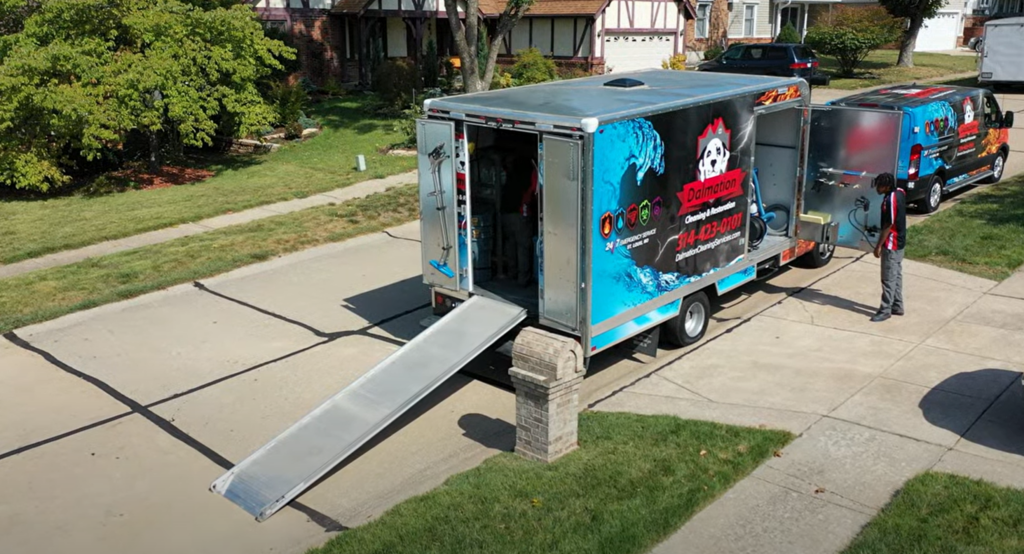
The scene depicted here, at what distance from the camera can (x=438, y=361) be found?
8.27 metres

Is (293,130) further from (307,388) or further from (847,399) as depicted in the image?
(847,399)

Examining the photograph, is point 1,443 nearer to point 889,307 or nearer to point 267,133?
point 889,307

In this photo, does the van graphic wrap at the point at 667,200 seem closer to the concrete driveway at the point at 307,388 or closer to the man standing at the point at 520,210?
the concrete driveway at the point at 307,388

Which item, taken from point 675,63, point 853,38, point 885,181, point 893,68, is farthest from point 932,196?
point 893,68

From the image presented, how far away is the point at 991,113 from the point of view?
16188 millimetres

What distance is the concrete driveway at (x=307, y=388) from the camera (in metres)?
6.87

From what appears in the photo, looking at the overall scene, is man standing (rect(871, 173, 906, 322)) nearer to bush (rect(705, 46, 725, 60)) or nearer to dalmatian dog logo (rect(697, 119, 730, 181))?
dalmatian dog logo (rect(697, 119, 730, 181))

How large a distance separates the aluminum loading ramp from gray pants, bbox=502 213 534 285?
666mm

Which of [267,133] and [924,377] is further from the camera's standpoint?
[267,133]

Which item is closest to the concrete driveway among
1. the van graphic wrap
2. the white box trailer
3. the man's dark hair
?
the van graphic wrap

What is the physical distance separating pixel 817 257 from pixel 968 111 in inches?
198

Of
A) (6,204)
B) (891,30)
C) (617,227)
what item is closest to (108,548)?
(617,227)

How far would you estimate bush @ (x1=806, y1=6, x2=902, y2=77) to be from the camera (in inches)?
1323

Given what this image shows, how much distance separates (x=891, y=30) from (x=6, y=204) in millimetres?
33075
